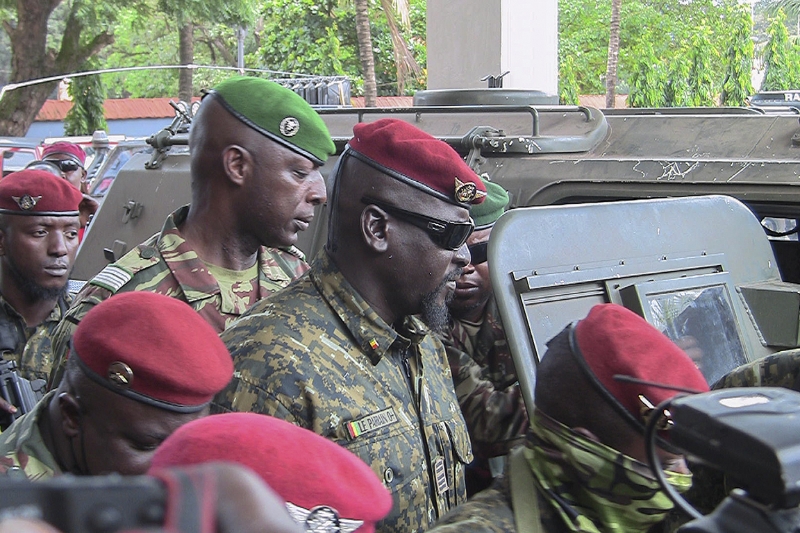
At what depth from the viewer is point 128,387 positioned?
1777mm

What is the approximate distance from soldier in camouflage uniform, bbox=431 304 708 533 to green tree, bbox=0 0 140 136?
17363 millimetres

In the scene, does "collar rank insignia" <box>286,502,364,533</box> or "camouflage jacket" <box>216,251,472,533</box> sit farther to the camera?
"camouflage jacket" <box>216,251,472,533</box>

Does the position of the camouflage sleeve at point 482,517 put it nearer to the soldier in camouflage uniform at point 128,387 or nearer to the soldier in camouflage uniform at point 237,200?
the soldier in camouflage uniform at point 128,387

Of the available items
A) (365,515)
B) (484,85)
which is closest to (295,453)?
(365,515)

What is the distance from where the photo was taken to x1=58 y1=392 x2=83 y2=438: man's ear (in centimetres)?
188

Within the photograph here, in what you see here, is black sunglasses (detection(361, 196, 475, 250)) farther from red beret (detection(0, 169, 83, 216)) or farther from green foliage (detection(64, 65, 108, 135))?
green foliage (detection(64, 65, 108, 135))

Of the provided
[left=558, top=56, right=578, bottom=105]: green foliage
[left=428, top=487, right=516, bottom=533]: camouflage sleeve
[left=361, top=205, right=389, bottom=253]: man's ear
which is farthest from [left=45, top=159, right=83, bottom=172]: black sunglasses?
[left=558, top=56, right=578, bottom=105]: green foliage

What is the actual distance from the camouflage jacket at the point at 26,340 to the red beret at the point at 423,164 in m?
1.87

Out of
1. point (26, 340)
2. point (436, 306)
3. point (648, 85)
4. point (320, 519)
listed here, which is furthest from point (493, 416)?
point (648, 85)

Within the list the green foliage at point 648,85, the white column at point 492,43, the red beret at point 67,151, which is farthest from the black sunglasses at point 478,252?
the green foliage at point 648,85

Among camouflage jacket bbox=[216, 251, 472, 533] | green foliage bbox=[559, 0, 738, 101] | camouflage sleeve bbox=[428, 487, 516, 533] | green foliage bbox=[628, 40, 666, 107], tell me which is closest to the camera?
camouflage sleeve bbox=[428, 487, 516, 533]

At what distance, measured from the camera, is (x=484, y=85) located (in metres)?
9.00

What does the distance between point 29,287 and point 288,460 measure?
3.16 metres

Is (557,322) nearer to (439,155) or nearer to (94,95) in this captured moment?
(439,155)
